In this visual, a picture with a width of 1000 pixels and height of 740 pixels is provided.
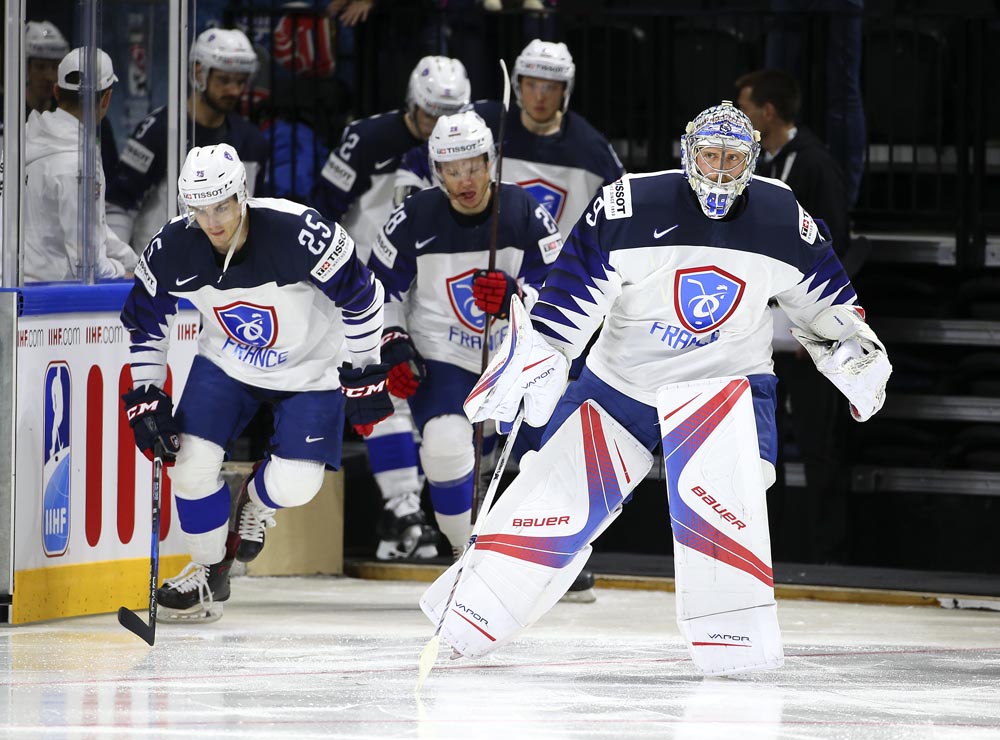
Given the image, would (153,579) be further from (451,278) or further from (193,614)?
(451,278)

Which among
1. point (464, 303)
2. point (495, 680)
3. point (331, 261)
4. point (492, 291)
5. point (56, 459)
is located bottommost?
point (495, 680)

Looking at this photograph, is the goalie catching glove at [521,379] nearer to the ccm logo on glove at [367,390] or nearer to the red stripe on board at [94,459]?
the ccm logo on glove at [367,390]

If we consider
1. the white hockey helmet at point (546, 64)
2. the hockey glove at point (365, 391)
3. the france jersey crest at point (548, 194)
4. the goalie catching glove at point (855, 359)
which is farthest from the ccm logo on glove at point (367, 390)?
the white hockey helmet at point (546, 64)

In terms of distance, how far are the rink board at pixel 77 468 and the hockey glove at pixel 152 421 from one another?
1.00 feet

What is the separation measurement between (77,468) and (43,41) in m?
1.30

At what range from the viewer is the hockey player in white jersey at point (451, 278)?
6.36m

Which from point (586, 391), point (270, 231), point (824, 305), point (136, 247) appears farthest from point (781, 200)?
point (136, 247)

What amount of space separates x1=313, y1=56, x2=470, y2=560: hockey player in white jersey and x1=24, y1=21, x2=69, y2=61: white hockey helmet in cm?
169

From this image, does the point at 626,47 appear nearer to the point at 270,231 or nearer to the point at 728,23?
the point at 728,23

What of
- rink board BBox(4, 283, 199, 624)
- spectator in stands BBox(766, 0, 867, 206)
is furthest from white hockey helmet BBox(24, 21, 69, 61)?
spectator in stands BBox(766, 0, 867, 206)

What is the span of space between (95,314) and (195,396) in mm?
446

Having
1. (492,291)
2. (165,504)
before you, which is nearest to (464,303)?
(492,291)

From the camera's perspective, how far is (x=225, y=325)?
5797 mm

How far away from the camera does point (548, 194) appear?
730cm
